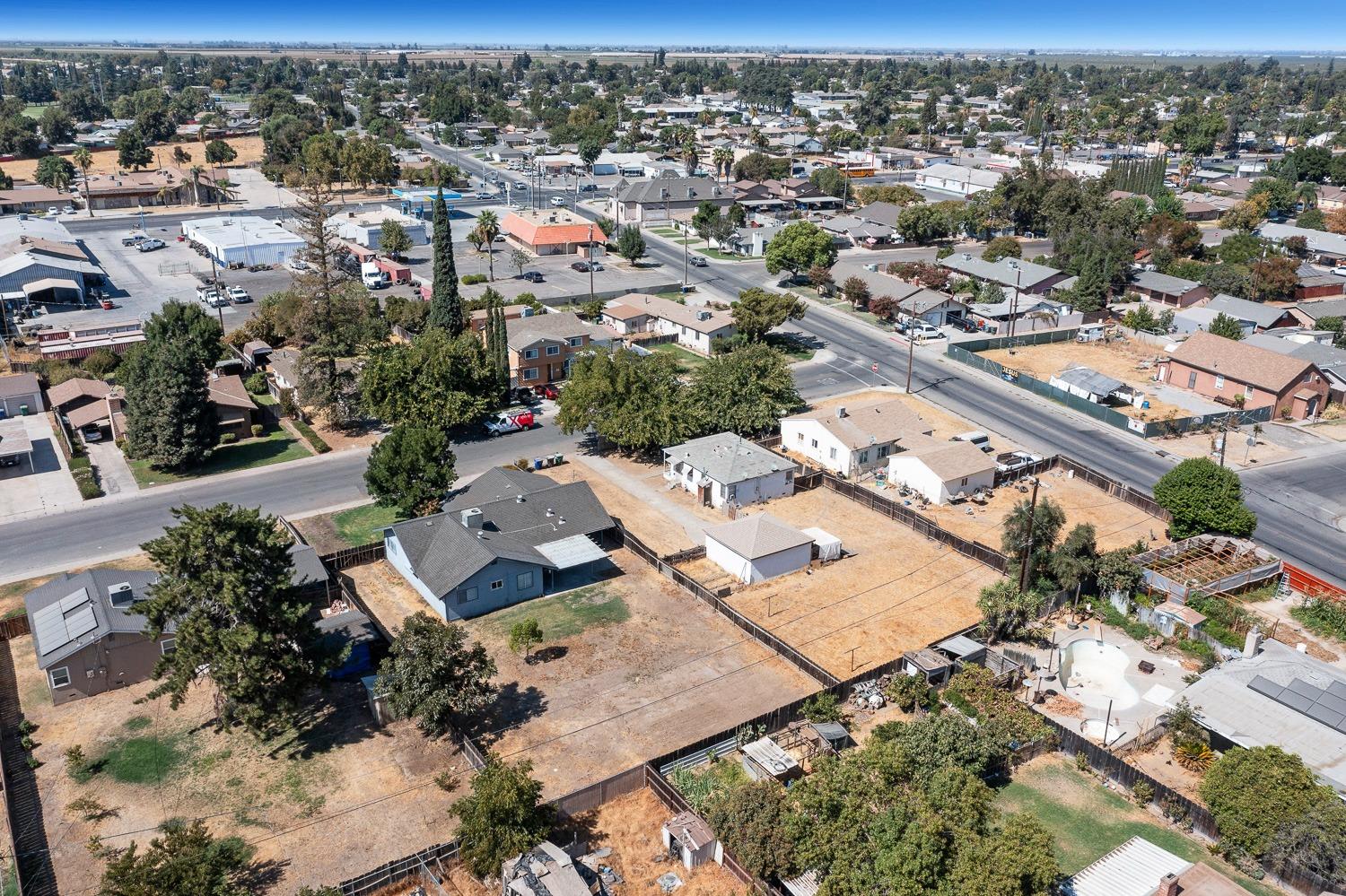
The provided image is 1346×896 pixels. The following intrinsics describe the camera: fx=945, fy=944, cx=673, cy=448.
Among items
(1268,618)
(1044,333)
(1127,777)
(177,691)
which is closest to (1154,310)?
(1044,333)

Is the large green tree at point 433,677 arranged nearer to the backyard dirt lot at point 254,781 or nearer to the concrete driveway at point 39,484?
the backyard dirt lot at point 254,781

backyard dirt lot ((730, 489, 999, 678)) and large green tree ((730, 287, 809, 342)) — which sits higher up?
large green tree ((730, 287, 809, 342))

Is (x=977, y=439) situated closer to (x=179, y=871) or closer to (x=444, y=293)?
(x=444, y=293)

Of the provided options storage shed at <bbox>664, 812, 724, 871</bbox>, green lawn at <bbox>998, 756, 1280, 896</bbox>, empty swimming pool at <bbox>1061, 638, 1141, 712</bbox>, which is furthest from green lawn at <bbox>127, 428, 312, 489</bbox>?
green lawn at <bbox>998, 756, 1280, 896</bbox>

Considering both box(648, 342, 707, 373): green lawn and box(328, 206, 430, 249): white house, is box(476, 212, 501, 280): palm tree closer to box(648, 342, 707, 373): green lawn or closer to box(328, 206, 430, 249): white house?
box(328, 206, 430, 249): white house

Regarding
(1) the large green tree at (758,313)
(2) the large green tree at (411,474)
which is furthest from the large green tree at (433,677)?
(1) the large green tree at (758,313)
